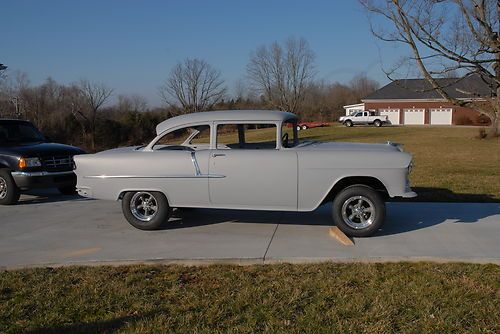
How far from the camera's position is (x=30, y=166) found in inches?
362

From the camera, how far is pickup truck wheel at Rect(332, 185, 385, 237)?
20.6 feet

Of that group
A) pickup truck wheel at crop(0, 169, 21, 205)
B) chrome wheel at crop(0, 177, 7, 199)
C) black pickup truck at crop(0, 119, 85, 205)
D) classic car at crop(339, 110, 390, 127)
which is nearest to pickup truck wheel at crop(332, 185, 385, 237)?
black pickup truck at crop(0, 119, 85, 205)

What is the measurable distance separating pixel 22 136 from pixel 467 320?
9.73m

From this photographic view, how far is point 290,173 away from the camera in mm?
6363

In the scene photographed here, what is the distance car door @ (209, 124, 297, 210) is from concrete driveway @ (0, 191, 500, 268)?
47 cm

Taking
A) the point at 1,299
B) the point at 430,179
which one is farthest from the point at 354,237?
the point at 430,179

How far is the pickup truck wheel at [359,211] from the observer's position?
6.29 meters

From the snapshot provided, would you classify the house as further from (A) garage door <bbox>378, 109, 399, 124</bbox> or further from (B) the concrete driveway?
(B) the concrete driveway

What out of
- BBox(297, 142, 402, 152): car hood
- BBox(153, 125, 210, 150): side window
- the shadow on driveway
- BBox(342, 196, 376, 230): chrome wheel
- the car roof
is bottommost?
the shadow on driveway

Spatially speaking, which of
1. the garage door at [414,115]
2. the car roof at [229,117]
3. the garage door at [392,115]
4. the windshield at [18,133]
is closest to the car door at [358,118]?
the garage door at [392,115]

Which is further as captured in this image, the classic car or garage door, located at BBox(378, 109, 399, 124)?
garage door, located at BBox(378, 109, 399, 124)

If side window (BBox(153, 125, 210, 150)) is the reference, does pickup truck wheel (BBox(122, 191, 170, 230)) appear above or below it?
below

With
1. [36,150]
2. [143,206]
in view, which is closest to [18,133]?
[36,150]

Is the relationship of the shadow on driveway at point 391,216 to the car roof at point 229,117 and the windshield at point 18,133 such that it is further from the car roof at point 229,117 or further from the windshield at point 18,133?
the windshield at point 18,133
